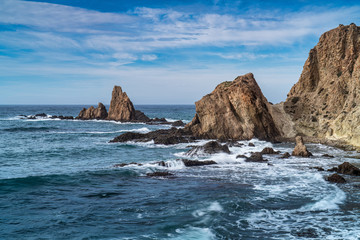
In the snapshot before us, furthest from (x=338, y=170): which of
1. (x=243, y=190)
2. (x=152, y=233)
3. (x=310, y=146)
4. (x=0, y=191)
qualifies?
(x=0, y=191)

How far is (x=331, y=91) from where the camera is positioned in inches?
1738

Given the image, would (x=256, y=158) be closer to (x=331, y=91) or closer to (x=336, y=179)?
(x=336, y=179)

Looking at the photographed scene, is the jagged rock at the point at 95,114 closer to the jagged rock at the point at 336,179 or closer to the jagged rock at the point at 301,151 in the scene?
the jagged rock at the point at 301,151

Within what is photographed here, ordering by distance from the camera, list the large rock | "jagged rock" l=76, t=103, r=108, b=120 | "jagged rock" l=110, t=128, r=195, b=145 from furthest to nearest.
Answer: "jagged rock" l=76, t=103, r=108, b=120
"jagged rock" l=110, t=128, r=195, b=145
the large rock

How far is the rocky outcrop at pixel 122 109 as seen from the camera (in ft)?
338

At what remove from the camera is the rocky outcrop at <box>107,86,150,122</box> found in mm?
102938

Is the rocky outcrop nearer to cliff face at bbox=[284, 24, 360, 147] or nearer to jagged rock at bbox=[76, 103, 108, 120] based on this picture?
jagged rock at bbox=[76, 103, 108, 120]

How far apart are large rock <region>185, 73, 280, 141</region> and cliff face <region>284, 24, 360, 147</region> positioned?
4.63 metres

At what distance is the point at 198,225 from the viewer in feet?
48.3

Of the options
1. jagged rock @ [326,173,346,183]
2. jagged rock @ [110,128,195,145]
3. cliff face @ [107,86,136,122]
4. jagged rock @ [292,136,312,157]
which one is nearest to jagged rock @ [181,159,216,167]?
jagged rock @ [292,136,312,157]

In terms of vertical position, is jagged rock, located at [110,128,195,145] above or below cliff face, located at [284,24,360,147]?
below

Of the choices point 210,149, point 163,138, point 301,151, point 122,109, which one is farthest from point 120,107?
point 301,151

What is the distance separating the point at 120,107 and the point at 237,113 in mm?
64854

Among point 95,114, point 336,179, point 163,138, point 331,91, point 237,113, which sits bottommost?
point 336,179
